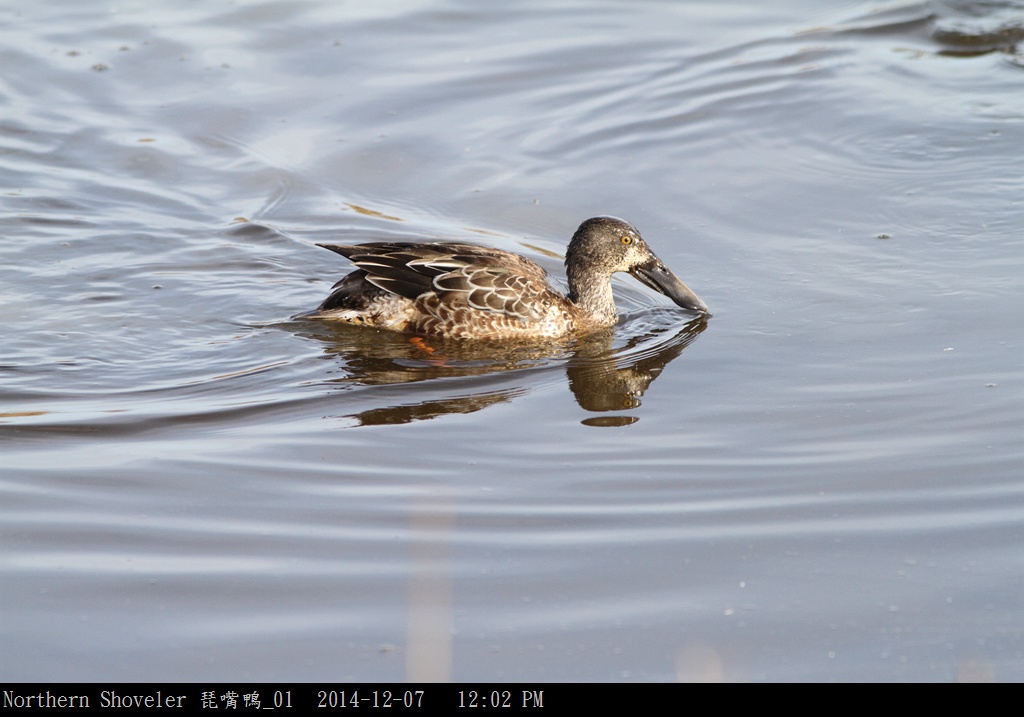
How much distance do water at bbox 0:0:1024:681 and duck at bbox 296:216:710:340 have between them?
19cm

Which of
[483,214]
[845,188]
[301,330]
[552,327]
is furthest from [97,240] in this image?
[845,188]

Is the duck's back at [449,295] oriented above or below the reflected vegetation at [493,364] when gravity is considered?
above

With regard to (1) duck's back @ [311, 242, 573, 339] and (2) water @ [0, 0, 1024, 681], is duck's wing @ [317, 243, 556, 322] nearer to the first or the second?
(1) duck's back @ [311, 242, 573, 339]

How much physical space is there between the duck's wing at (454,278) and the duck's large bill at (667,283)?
0.67m

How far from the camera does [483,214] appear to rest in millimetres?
9633

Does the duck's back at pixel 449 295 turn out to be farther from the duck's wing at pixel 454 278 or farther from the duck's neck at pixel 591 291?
the duck's neck at pixel 591 291

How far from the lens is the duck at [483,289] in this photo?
25.7 ft

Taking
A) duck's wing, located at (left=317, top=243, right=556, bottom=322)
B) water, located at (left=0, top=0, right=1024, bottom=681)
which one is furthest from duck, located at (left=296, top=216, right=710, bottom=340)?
water, located at (left=0, top=0, right=1024, bottom=681)

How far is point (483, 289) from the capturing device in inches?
308

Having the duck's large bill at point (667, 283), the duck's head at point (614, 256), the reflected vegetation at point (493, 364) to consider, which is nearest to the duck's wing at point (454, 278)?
the reflected vegetation at point (493, 364)

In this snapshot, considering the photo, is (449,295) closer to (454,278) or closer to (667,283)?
(454,278)

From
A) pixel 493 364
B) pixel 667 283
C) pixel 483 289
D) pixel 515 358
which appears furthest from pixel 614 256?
pixel 493 364
